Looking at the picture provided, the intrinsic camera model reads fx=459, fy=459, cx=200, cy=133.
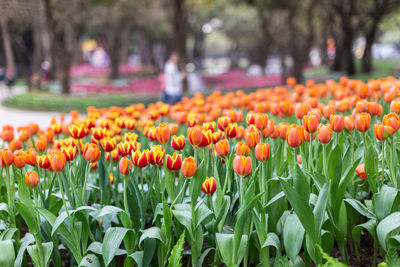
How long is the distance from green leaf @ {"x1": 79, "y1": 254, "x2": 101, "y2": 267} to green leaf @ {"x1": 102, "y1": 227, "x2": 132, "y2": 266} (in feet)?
0.49

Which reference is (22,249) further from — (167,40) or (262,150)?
(167,40)

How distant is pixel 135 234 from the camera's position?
2.42m

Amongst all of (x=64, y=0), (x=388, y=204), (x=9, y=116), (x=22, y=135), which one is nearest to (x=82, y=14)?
(x=64, y=0)

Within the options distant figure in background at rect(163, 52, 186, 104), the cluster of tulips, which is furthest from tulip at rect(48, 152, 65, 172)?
distant figure in background at rect(163, 52, 186, 104)

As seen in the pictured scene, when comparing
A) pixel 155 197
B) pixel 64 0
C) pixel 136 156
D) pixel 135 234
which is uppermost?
pixel 64 0

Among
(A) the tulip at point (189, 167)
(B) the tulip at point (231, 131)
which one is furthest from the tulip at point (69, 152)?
(B) the tulip at point (231, 131)

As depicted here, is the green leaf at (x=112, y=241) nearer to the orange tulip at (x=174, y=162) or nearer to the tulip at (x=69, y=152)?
the orange tulip at (x=174, y=162)

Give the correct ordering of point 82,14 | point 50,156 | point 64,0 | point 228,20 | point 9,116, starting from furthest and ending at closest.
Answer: point 228,20 < point 82,14 < point 64,0 < point 9,116 < point 50,156

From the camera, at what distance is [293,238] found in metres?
2.14

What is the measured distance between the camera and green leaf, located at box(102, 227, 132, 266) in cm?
222

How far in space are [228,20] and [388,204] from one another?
39.1 metres

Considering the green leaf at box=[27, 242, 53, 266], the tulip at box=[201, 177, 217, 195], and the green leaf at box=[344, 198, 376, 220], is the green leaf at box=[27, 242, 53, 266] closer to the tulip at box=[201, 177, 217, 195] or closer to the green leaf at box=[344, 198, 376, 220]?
the tulip at box=[201, 177, 217, 195]

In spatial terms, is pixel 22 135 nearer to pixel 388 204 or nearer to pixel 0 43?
pixel 388 204

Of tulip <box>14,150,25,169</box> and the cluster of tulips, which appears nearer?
the cluster of tulips
